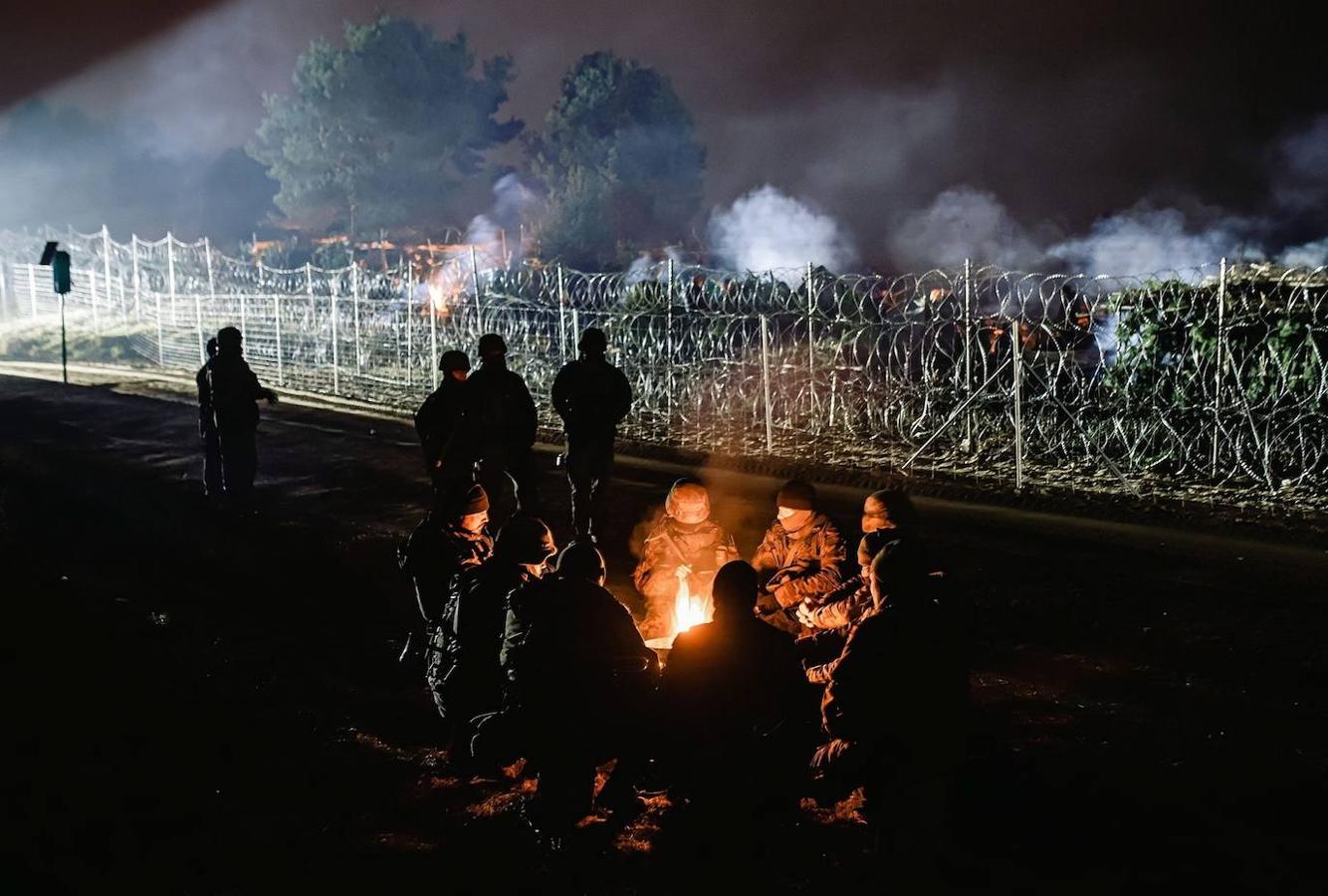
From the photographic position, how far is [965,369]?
45.2 feet

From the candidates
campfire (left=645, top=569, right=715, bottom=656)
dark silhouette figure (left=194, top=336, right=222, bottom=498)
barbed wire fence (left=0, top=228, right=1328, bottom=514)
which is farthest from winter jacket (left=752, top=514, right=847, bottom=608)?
dark silhouette figure (left=194, top=336, right=222, bottom=498)

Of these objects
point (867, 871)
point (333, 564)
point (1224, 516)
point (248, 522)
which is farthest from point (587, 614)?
point (1224, 516)

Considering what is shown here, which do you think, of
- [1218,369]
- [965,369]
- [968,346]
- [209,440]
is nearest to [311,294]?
[209,440]

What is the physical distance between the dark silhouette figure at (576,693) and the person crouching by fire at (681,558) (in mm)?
1627

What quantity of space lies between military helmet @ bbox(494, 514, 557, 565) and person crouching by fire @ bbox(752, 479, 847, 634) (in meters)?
1.38

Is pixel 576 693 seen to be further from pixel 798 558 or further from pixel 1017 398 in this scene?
pixel 1017 398

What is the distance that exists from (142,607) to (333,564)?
1.57m

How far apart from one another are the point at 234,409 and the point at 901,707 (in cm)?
897

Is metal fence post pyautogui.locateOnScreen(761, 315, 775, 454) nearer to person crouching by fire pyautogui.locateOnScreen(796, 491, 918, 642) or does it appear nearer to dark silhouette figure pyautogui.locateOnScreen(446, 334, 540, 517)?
dark silhouette figure pyautogui.locateOnScreen(446, 334, 540, 517)

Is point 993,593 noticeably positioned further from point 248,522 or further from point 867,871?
point 248,522

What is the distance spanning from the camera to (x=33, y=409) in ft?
65.7

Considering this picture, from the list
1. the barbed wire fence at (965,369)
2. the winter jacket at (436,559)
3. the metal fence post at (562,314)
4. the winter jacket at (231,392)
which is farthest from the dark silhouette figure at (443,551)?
the metal fence post at (562,314)

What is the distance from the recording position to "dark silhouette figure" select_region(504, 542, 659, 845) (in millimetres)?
4383

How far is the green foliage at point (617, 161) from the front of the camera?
4491 centimetres
